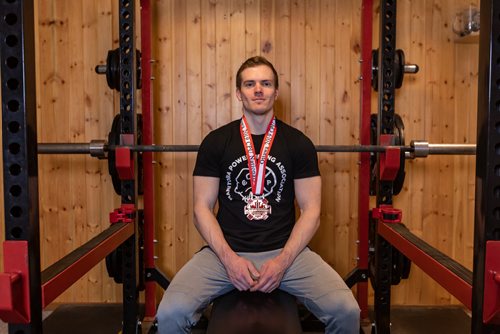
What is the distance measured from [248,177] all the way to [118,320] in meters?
1.52

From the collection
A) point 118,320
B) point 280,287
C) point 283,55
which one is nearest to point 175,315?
point 280,287

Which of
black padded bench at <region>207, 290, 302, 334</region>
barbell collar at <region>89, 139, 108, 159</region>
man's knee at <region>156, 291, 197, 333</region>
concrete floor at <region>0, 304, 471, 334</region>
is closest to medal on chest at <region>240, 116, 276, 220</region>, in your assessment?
black padded bench at <region>207, 290, 302, 334</region>

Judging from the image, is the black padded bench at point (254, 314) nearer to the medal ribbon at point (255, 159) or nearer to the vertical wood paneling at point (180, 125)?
the medal ribbon at point (255, 159)

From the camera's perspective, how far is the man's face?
224 cm

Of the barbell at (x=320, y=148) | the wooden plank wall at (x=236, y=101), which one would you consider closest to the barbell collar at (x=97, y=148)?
the barbell at (x=320, y=148)

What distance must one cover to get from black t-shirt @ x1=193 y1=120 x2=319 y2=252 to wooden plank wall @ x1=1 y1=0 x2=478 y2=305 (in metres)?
0.94

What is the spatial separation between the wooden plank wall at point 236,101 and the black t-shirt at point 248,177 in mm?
936

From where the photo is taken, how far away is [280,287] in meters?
2.07

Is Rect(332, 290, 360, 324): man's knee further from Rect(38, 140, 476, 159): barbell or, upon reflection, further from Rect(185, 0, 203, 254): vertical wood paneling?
Rect(185, 0, 203, 254): vertical wood paneling

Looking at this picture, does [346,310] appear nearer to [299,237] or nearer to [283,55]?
→ [299,237]

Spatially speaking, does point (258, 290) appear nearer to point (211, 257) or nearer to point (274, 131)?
point (211, 257)

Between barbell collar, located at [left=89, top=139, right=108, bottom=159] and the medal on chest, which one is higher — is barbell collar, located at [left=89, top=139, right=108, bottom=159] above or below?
above

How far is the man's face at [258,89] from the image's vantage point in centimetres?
224

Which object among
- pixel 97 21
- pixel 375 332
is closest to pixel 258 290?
pixel 375 332
